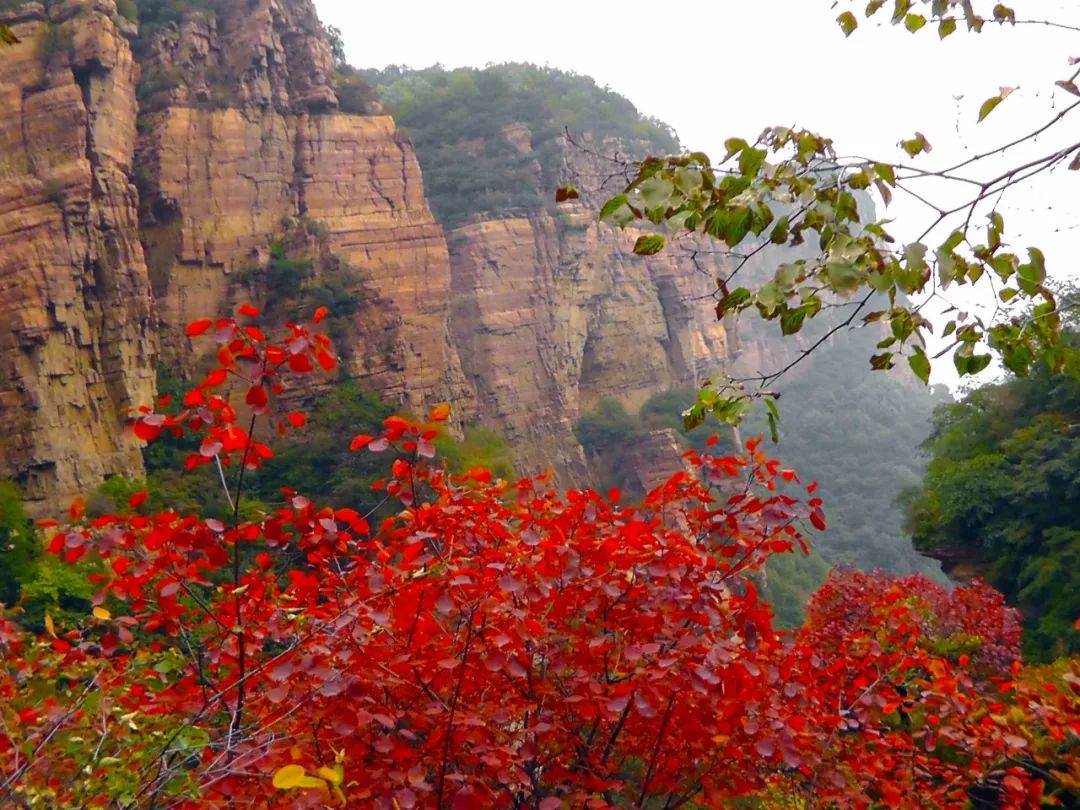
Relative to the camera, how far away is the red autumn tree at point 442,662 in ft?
12.0

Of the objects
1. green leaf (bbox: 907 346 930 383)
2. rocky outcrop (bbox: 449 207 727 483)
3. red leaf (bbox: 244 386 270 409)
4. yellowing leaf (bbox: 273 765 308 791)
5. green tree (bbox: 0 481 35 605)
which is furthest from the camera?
rocky outcrop (bbox: 449 207 727 483)

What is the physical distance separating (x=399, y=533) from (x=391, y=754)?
1145 millimetres

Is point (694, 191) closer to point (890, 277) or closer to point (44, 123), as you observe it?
point (890, 277)

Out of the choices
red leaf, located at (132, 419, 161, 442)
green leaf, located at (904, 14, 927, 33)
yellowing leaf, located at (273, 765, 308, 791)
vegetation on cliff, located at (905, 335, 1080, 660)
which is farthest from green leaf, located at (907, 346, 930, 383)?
vegetation on cliff, located at (905, 335, 1080, 660)

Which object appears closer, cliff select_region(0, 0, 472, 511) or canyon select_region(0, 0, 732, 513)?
cliff select_region(0, 0, 472, 511)

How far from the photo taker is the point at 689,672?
164 inches

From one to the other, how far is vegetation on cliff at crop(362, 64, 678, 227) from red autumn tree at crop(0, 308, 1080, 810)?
31970 millimetres

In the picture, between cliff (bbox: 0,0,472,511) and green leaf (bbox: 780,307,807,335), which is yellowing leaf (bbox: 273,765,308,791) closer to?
green leaf (bbox: 780,307,807,335)

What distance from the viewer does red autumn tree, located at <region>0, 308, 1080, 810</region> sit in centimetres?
365

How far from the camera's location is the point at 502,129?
41656mm

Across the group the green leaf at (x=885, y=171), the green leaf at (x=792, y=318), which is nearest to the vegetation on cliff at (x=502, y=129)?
the green leaf at (x=885, y=171)

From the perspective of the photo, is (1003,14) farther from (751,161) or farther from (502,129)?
(502,129)

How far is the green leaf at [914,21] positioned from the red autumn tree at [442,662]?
2.04 meters

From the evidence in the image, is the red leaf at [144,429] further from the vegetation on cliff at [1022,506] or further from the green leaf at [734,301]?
the vegetation on cliff at [1022,506]
